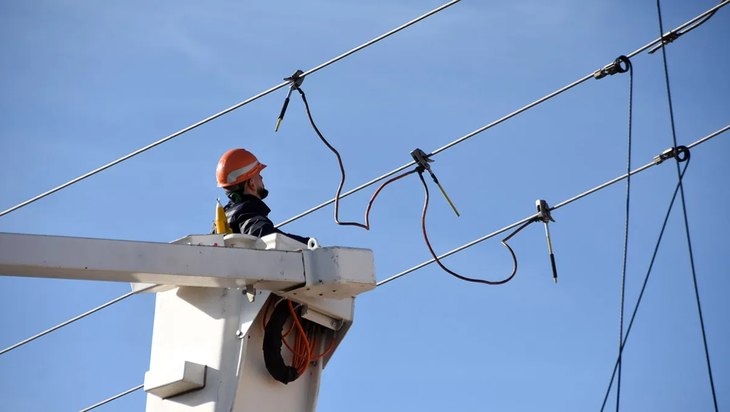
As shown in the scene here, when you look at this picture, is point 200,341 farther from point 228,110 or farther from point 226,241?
point 228,110

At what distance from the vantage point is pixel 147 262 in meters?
4.22

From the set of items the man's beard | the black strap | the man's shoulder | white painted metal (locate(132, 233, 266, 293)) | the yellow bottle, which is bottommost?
the black strap

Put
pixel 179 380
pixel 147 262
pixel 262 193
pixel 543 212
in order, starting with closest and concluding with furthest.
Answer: pixel 147 262
pixel 179 380
pixel 262 193
pixel 543 212

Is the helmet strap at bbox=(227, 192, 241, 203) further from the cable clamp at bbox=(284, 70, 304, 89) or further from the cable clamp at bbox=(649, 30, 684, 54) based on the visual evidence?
the cable clamp at bbox=(649, 30, 684, 54)

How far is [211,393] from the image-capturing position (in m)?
4.49

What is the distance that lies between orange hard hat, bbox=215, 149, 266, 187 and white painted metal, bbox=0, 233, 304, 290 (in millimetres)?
1229

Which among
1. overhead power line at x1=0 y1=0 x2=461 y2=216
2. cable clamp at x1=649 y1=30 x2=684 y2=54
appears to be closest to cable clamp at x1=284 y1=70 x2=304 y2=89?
overhead power line at x1=0 y1=0 x2=461 y2=216

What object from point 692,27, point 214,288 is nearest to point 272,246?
point 214,288

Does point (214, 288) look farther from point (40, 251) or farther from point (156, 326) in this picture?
point (40, 251)

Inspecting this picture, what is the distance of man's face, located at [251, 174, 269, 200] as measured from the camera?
5.62 m

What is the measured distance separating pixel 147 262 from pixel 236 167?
1.45 metres

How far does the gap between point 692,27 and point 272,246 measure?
2.77m

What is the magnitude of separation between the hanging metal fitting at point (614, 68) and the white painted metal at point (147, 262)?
240 cm

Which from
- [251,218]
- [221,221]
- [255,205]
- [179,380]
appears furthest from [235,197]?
[179,380]
